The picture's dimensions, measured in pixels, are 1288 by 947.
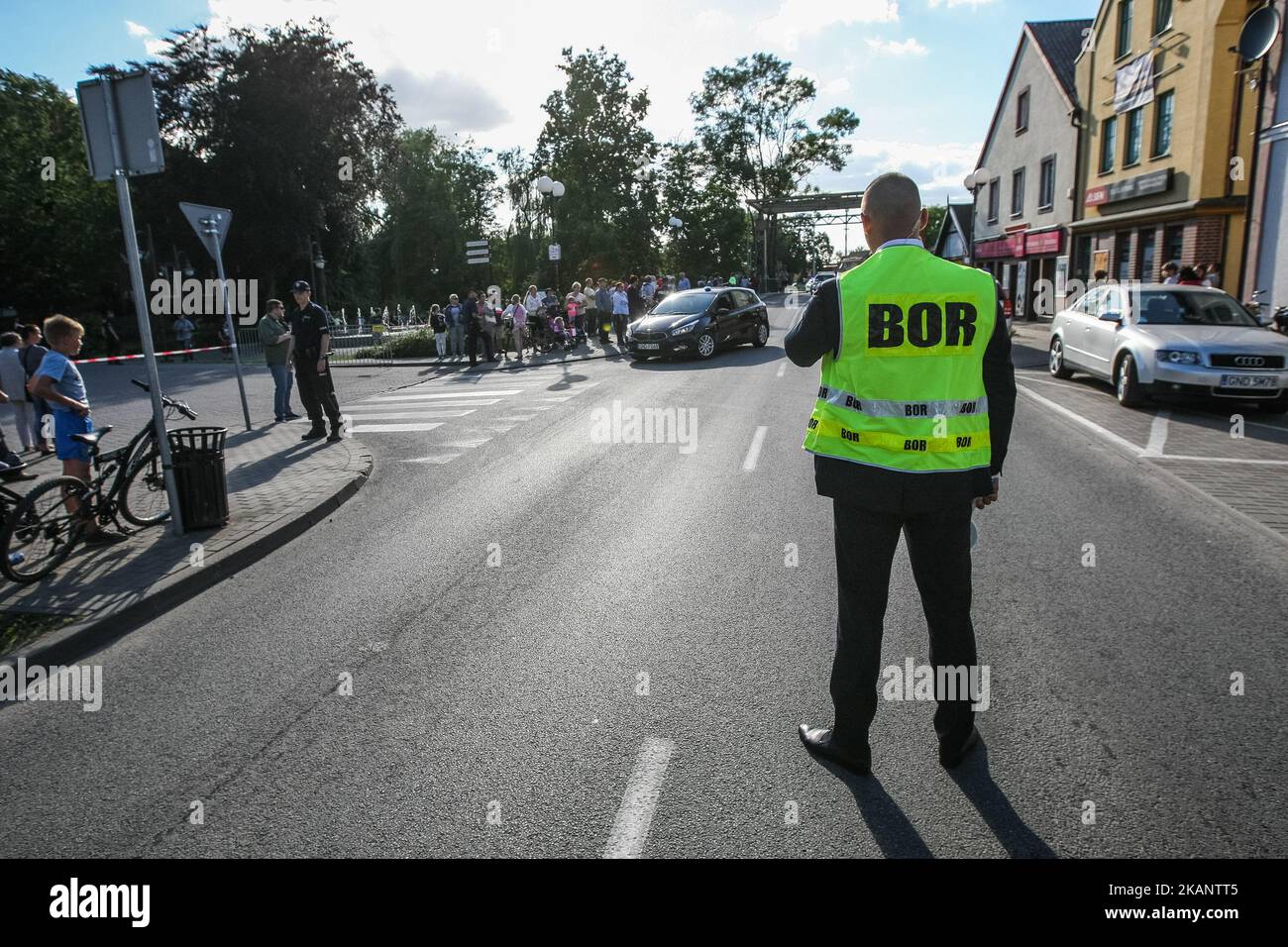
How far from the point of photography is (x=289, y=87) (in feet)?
112

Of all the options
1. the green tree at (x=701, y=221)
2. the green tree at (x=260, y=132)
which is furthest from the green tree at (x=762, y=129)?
the green tree at (x=260, y=132)

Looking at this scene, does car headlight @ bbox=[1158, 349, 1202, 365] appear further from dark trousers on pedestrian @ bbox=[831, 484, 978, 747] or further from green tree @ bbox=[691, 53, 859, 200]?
green tree @ bbox=[691, 53, 859, 200]

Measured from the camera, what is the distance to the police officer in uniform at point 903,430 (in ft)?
9.99

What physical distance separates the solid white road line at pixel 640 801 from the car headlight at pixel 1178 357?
420 inches

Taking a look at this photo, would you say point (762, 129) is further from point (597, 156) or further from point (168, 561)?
point (168, 561)

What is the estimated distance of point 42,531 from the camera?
6.04 metres

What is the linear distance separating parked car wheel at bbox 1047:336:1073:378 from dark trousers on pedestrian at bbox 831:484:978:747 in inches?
543

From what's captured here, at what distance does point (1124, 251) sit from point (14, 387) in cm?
2773

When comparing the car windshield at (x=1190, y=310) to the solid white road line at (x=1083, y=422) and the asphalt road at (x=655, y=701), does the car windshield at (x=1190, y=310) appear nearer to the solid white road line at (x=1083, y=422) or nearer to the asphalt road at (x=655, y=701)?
the solid white road line at (x=1083, y=422)

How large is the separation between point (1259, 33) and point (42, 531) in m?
21.4

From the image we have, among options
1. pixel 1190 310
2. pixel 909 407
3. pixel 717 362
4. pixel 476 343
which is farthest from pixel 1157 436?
pixel 476 343

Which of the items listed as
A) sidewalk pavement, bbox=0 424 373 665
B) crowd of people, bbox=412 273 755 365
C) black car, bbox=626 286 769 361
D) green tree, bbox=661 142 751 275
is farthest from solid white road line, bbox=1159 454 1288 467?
green tree, bbox=661 142 751 275

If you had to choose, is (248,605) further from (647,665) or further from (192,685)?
(647,665)

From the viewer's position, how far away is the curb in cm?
466
